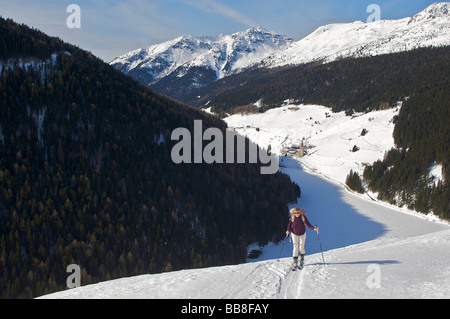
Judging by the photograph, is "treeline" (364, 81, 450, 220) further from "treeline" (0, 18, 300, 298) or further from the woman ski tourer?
the woman ski tourer

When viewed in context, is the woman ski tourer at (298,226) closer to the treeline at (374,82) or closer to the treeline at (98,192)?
the treeline at (98,192)

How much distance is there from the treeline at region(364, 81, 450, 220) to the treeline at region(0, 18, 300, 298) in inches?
924

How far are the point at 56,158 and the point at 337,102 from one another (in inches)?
5588

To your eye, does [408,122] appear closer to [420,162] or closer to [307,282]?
[420,162]

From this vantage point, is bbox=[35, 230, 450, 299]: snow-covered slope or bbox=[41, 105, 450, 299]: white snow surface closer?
bbox=[35, 230, 450, 299]: snow-covered slope

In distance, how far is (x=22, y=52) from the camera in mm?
50688

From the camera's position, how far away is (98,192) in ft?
127

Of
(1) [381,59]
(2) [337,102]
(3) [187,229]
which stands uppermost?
(1) [381,59]

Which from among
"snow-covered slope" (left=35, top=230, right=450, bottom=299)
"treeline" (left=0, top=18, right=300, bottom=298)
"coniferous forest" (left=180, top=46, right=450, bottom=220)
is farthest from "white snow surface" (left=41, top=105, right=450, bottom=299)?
"treeline" (left=0, top=18, right=300, bottom=298)

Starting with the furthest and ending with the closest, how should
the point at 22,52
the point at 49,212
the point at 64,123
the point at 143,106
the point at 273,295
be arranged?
the point at 143,106, the point at 22,52, the point at 64,123, the point at 49,212, the point at 273,295

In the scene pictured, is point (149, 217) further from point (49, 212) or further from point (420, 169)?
→ point (420, 169)

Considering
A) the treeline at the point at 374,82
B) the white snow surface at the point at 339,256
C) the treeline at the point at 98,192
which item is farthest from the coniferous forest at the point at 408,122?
the treeline at the point at 98,192

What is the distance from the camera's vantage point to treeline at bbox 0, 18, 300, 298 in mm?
31719

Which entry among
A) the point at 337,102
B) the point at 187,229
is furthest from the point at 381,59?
the point at 187,229
